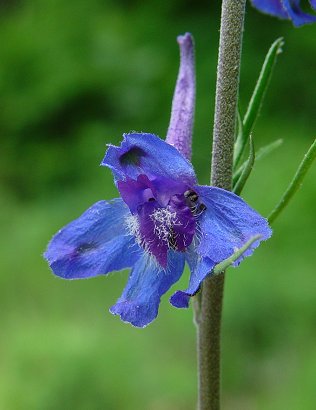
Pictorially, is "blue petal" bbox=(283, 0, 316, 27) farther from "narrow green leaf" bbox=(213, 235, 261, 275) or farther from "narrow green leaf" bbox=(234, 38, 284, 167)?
"narrow green leaf" bbox=(213, 235, 261, 275)

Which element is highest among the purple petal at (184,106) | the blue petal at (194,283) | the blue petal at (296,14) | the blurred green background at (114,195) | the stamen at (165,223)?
the blue petal at (296,14)

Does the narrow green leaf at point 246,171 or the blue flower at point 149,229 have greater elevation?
the narrow green leaf at point 246,171

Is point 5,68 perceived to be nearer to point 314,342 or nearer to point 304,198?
point 304,198

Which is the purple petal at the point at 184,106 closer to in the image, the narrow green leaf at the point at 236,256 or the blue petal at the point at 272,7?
the blue petal at the point at 272,7

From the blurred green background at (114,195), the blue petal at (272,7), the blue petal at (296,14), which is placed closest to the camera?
the blue petal at (296,14)

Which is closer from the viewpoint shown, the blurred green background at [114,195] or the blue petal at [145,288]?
the blue petal at [145,288]

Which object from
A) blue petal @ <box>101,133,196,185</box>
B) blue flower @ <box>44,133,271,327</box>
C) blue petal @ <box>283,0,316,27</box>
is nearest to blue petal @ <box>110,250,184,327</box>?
blue flower @ <box>44,133,271,327</box>

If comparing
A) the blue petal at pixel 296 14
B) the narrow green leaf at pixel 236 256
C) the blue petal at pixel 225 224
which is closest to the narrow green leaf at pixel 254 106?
the blue petal at pixel 296 14

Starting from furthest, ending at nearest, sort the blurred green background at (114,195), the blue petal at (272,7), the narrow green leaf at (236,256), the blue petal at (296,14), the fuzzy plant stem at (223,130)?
the blurred green background at (114,195) < the blue petal at (272,7) < the blue petal at (296,14) < the fuzzy plant stem at (223,130) < the narrow green leaf at (236,256)
